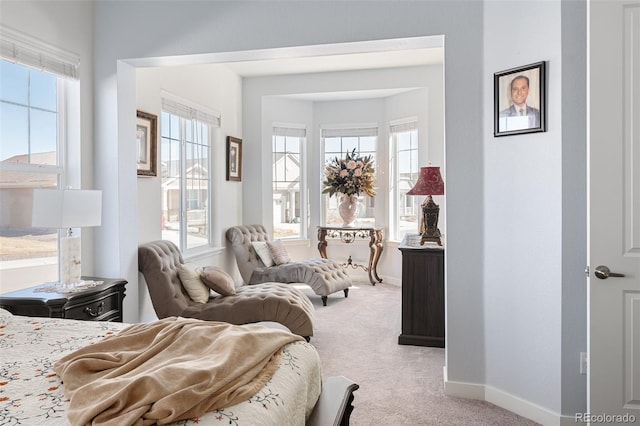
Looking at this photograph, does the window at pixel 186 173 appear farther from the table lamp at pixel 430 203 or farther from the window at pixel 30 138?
the table lamp at pixel 430 203

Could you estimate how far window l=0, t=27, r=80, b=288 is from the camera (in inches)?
110

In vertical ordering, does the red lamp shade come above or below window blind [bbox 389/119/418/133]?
below

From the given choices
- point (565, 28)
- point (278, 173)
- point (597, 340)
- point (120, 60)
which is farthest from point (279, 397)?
point (278, 173)

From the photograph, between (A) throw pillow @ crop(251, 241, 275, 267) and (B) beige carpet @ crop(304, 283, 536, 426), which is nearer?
(B) beige carpet @ crop(304, 283, 536, 426)

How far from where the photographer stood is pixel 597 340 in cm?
219

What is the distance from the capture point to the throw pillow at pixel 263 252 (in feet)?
18.2

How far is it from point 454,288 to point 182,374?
2.03 meters

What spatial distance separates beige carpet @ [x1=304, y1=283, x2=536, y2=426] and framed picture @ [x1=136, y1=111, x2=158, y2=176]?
210cm

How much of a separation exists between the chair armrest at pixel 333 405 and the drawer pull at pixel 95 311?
166 centimetres

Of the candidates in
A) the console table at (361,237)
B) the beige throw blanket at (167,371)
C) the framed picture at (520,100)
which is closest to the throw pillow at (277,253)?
the console table at (361,237)

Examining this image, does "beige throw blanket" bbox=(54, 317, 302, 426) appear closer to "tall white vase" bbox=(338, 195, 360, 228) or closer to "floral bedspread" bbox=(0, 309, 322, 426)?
"floral bedspread" bbox=(0, 309, 322, 426)

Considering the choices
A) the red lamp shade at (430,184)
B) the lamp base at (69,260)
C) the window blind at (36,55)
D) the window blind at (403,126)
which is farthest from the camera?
the window blind at (403,126)

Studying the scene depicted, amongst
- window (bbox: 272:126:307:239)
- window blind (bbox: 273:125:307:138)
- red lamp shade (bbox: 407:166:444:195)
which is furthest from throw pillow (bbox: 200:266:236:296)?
window blind (bbox: 273:125:307:138)

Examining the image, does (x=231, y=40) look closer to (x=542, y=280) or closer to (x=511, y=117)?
(x=511, y=117)
